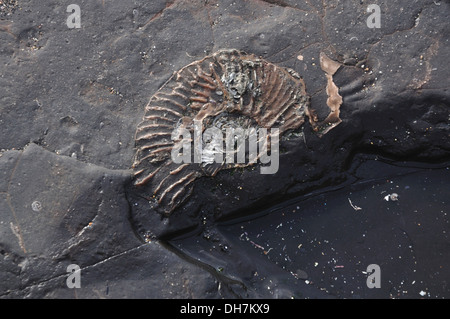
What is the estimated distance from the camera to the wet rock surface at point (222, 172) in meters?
3.54

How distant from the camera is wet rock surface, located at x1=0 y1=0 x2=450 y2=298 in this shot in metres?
3.54

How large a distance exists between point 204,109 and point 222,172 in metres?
0.42

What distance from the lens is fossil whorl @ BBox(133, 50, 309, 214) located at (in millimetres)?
3582

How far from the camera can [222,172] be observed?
363 cm

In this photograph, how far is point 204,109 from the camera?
358cm

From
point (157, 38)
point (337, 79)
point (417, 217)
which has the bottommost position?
point (417, 217)

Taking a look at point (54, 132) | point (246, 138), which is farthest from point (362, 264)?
point (54, 132)

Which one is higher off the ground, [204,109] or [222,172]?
[204,109]

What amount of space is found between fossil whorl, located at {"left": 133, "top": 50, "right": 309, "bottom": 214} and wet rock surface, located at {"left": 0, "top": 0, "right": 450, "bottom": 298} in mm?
85

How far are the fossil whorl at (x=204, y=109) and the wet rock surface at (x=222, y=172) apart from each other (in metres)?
0.08

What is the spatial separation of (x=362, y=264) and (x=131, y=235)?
5.15ft

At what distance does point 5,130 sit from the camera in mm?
3658

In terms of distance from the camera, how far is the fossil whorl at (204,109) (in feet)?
11.8
